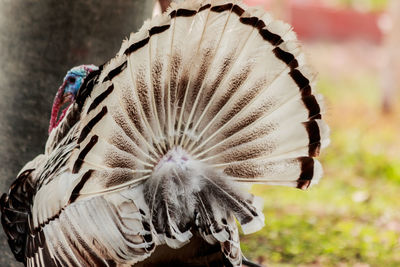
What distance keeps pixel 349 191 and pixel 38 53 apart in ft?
15.3

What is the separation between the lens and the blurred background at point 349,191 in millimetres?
4863

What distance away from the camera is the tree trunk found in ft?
10.2

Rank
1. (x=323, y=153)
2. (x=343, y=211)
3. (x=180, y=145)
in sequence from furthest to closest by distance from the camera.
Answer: (x=343, y=211) < (x=323, y=153) < (x=180, y=145)

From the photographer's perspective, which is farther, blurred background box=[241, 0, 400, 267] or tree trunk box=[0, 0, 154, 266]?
blurred background box=[241, 0, 400, 267]

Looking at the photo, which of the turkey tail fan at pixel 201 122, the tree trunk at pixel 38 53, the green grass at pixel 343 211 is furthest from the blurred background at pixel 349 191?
the tree trunk at pixel 38 53

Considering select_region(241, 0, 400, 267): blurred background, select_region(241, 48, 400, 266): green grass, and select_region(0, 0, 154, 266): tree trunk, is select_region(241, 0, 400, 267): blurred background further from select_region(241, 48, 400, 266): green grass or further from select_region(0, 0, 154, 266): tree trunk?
select_region(0, 0, 154, 266): tree trunk

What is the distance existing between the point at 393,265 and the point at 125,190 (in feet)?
9.76

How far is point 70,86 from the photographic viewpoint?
2.81m

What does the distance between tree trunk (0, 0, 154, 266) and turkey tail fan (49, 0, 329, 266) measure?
0.74m

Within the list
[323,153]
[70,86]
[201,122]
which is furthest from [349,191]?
[201,122]

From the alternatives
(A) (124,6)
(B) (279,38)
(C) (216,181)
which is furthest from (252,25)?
(A) (124,6)

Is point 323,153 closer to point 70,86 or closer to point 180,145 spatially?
point 180,145

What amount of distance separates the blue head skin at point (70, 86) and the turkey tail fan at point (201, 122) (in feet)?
0.99

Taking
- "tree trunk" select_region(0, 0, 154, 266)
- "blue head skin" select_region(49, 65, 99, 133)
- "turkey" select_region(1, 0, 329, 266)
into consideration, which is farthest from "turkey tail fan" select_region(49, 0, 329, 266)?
"tree trunk" select_region(0, 0, 154, 266)
